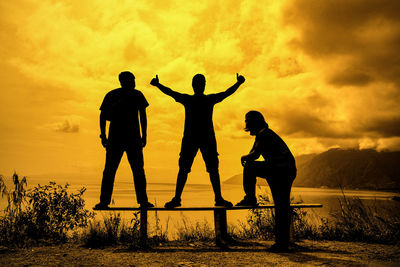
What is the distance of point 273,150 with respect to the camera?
5.75m

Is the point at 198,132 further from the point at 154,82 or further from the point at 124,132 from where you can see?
the point at 124,132

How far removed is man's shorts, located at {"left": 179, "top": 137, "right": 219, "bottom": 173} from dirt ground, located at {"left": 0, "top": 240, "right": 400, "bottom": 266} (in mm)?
1668

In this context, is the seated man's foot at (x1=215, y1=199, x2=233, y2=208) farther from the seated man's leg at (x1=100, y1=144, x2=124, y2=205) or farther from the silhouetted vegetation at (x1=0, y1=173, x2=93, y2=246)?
the silhouetted vegetation at (x1=0, y1=173, x2=93, y2=246)

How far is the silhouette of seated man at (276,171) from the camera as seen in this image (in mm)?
5684

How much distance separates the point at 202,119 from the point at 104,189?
2.52 meters

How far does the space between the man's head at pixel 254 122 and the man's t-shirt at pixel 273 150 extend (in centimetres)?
18

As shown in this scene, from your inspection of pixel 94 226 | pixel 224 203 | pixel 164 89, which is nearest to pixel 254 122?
pixel 224 203

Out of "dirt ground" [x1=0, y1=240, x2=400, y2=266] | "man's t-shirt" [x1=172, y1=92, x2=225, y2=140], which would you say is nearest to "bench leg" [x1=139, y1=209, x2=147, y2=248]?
"dirt ground" [x1=0, y1=240, x2=400, y2=266]

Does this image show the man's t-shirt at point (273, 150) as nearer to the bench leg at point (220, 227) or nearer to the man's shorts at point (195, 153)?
the man's shorts at point (195, 153)

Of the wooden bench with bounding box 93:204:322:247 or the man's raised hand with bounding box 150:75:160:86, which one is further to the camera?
the man's raised hand with bounding box 150:75:160:86

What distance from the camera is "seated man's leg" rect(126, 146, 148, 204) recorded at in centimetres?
637

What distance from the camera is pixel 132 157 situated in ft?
21.0

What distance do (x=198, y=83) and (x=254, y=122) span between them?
1510mm

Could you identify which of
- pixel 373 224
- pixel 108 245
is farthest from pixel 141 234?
pixel 373 224
